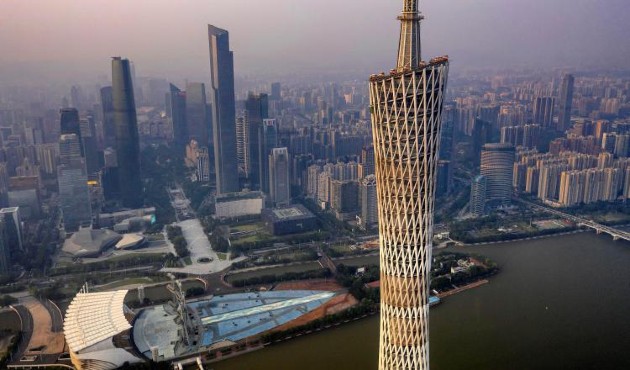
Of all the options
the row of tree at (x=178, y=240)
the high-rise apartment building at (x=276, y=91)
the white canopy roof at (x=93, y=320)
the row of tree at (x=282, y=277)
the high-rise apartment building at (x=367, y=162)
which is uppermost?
the high-rise apartment building at (x=276, y=91)

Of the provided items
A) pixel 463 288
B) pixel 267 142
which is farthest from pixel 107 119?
pixel 463 288

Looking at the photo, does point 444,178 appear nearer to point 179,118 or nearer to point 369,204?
point 369,204

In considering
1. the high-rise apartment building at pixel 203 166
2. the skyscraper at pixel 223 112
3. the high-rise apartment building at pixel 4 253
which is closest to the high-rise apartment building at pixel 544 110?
the skyscraper at pixel 223 112

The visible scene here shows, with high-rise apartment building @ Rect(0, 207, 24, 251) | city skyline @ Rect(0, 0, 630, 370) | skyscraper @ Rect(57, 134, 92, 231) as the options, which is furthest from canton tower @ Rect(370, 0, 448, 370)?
skyscraper @ Rect(57, 134, 92, 231)

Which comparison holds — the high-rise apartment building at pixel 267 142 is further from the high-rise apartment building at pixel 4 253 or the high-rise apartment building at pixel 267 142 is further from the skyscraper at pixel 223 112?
the high-rise apartment building at pixel 4 253

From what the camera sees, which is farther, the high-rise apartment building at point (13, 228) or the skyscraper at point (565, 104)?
the skyscraper at point (565, 104)
